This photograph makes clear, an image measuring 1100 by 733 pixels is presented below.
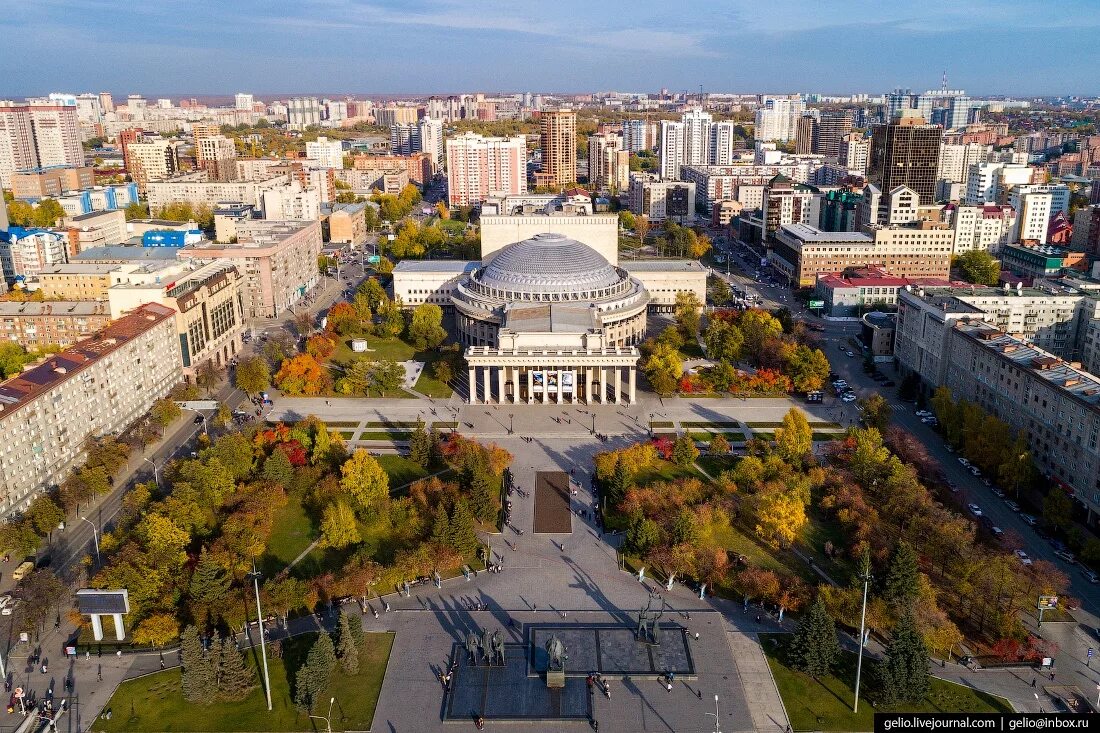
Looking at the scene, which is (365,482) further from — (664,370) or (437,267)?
(437,267)

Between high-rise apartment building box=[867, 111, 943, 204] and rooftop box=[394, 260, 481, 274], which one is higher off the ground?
high-rise apartment building box=[867, 111, 943, 204]

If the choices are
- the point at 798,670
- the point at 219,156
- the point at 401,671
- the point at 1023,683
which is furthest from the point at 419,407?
the point at 219,156

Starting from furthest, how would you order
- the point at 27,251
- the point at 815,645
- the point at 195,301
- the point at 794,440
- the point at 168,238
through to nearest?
the point at 168,238 → the point at 27,251 → the point at 195,301 → the point at 794,440 → the point at 815,645

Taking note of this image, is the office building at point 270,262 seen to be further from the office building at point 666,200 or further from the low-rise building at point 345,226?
the office building at point 666,200

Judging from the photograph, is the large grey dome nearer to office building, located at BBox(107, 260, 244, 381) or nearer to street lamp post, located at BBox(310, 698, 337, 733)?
office building, located at BBox(107, 260, 244, 381)

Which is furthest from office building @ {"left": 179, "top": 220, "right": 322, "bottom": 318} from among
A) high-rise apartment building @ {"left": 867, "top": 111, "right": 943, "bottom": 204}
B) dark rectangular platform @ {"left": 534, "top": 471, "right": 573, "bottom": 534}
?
high-rise apartment building @ {"left": 867, "top": 111, "right": 943, "bottom": 204}

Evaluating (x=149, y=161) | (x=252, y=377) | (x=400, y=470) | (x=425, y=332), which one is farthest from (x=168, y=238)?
(x=149, y=161)

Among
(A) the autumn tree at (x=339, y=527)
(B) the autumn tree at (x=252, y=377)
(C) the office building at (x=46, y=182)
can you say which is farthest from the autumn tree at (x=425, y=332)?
(C) the office building at (x=46, y=182)
